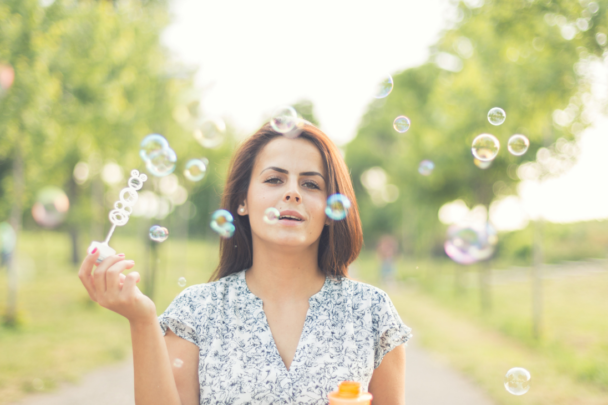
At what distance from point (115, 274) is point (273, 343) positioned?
663 millimetres

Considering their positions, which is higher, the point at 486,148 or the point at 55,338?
the point at 486,148

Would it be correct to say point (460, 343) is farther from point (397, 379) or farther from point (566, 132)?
point (397, 379)

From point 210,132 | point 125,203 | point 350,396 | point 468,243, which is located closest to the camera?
point 350,396

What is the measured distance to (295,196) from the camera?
193cm

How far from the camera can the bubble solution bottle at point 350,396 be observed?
1428mm

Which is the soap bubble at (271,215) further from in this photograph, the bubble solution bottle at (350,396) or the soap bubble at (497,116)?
the soap bubble at (497,116)

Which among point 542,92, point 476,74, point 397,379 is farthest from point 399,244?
point 397,379

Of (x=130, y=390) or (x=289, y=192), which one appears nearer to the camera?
(x=289, y=192)

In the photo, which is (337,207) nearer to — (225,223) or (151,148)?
(225,223)

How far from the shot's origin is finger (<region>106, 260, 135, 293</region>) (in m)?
1.52

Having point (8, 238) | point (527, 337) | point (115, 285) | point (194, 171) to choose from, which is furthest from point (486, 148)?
point (8, 238)

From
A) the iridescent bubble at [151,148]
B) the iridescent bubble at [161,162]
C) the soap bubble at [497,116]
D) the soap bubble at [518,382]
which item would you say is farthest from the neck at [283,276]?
the soap bubble at [497,116]

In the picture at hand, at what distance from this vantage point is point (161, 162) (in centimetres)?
321

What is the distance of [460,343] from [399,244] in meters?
33.7
